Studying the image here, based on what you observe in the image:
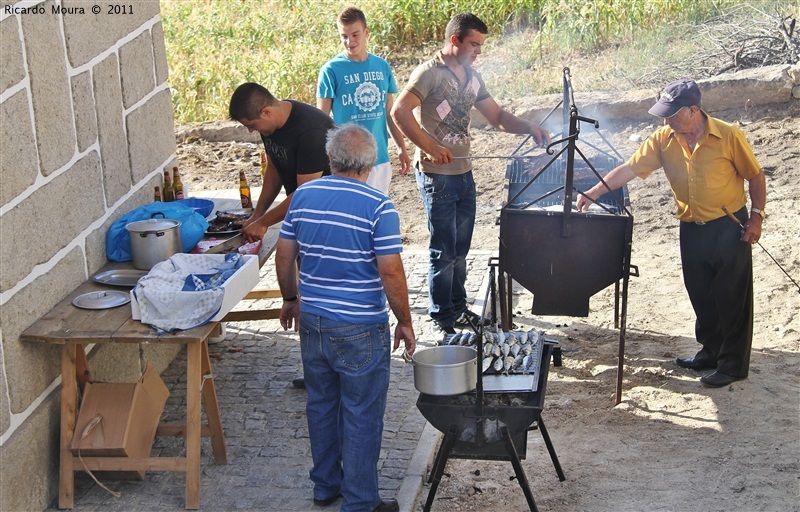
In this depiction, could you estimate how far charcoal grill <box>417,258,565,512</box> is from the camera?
4617mm

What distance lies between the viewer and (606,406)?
6.14 meters

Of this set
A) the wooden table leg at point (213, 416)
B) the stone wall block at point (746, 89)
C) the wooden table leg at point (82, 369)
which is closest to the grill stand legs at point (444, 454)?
the wooden table leg at point (213, 416)

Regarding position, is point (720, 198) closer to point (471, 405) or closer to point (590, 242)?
point (590, 242)

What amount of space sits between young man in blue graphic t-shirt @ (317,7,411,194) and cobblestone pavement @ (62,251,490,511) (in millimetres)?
1649

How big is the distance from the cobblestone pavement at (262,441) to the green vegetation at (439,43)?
6.81 m

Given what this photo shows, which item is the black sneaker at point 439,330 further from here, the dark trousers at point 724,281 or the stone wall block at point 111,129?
the stone wall block at point 111,129

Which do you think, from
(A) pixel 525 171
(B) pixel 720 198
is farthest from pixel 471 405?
(A) pixel 525 171

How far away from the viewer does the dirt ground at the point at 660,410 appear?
5.07 meters

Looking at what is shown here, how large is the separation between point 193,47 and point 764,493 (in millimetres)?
12951

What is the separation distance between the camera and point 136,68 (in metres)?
6.23

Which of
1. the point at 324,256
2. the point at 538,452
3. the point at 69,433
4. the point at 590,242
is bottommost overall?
the point at 538,452

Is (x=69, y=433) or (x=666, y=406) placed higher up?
(x=69, y=433)

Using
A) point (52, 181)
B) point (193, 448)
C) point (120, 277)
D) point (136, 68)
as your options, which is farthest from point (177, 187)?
point (193, 448)

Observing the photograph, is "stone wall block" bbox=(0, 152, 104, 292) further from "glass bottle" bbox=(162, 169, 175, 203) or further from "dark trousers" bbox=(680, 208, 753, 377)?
"dark trousers" bbox=(680, 208, 753, 377)
